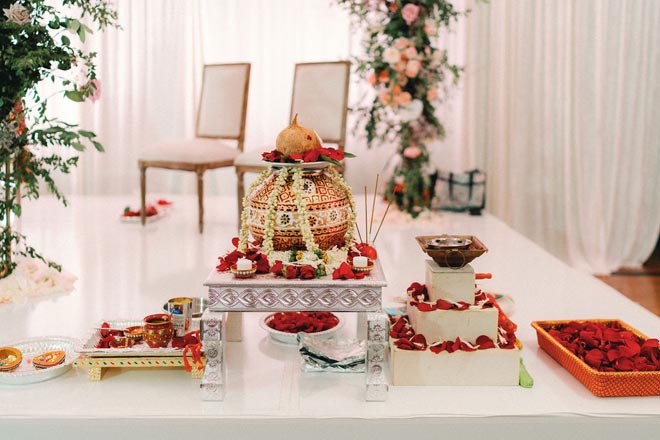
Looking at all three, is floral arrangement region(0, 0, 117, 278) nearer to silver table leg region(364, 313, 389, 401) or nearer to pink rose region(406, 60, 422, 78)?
silver table leg region(364, 313, 389, 401)

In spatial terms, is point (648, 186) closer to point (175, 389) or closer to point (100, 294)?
point (100, 294)

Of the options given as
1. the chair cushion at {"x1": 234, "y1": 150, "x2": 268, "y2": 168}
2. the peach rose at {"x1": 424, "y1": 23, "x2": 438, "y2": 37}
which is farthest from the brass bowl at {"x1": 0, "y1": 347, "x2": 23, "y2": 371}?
the peach rose at {"x1": 424, "y1": 23, "x2": 438, "y2": 37}

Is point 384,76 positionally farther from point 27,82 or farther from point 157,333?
point 157,333

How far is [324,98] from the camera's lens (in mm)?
4652

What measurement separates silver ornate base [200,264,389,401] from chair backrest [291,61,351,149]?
2.74m

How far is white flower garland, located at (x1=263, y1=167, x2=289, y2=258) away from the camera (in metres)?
1.90

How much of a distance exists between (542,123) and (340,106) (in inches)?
66.0

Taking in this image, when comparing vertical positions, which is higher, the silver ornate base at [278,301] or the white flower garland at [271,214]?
the white flower garland at [271,214]

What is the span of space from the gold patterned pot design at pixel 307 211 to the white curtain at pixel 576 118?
3.60 m

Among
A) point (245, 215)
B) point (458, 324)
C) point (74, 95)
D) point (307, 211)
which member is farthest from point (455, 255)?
point (74, 95)

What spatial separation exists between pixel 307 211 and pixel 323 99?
285cm

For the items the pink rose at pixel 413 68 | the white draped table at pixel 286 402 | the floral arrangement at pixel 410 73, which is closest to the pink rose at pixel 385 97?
the floral arrangement at pixel 410 73

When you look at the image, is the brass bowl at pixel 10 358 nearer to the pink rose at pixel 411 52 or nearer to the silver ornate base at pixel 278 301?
the silver ornate base at pixel 278 301

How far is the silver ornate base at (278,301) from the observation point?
1.81 m
